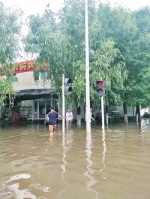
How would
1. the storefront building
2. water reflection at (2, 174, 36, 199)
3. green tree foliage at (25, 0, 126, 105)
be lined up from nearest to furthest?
water reflection at (2, 174, 36, 199)
green tree foliage at (25, 0, 126, 105)
the storefront building

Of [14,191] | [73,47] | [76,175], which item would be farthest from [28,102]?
[14,191]

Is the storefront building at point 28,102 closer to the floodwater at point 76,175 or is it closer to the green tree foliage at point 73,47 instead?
the green tree foliage at point 73,47

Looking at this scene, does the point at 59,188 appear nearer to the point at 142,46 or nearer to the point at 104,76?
the point at 104,76

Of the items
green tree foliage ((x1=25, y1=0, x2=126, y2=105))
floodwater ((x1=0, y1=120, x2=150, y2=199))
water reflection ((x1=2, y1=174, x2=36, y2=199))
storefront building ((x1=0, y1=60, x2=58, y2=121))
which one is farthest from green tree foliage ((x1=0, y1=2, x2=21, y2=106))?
water reflection ((x1=2, y1=174, x2=36, y2=199))

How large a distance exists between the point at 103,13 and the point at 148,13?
4.22 metres

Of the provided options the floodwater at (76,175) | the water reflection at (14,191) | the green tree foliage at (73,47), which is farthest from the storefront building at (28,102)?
the water reflection at (14,191)

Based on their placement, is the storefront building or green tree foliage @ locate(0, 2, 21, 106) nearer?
green tree foliage @ locate(0, 2, 21, 106)

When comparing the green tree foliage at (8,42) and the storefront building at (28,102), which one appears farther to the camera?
the storefront building at (28,102)

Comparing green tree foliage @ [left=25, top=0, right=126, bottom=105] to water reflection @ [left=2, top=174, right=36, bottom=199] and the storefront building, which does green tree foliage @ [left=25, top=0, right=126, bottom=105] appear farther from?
water reflection @ [left=2, top=174, right=36, bottom=199]

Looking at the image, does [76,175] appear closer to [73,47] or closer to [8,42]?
[8,42]

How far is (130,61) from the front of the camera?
18703mm

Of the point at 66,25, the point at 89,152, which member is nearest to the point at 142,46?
the point at 66,25

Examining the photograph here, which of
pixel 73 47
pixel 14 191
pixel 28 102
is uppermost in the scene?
pixel 73 47

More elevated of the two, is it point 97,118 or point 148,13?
point 148,13
